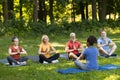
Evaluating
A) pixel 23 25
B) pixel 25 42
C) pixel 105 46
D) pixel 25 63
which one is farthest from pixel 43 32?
pixel 25 63

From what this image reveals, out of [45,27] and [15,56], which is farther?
[45,27]

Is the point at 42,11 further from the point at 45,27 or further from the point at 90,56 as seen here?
the point at 90,56

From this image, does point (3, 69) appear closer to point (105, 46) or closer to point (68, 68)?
point (68, 68)

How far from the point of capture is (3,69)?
11398mm

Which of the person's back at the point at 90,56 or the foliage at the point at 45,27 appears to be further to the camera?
the foliage at the point at 45,27

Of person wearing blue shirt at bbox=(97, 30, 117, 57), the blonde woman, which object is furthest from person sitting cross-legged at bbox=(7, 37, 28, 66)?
person wearing blue shirt at bbox=(97, 30, 117, 57)

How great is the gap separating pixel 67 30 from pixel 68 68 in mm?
14914

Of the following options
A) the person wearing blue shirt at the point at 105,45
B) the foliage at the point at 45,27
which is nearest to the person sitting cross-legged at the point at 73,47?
the person wearing blue shirt at the point at 105,45

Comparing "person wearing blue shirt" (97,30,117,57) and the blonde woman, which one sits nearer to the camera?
the blonde woman

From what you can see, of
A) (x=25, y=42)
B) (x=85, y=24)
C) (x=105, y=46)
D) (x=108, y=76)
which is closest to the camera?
(x=108, y=76)

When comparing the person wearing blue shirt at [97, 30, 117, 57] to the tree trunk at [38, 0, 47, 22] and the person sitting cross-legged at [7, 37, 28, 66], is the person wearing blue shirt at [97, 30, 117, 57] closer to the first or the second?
the person sitting cross-legged at [7, 37, 28, 66]

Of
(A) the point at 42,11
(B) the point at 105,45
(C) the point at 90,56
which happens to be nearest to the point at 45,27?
(B) the point at 105,45

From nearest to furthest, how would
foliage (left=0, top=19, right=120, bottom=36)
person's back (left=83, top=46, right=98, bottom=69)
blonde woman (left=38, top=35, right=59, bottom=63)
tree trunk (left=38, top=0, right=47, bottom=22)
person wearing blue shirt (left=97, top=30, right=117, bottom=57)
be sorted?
1. person's back (left=83, top=46, right=98, bottom=69)
2. blonde woman (left=38, top=35, right=59, bottom=63)
3. person wearing blue shirt (left=97, top=30, right=117, bottom=57)
4. foliage (left=0, top=19, right=120, bottom=36)
5. tree trunk (left=38, top=0, right=47, bottom=22)

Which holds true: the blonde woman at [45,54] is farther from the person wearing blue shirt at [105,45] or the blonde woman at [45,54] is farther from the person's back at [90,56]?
the person's back at [90,56]
